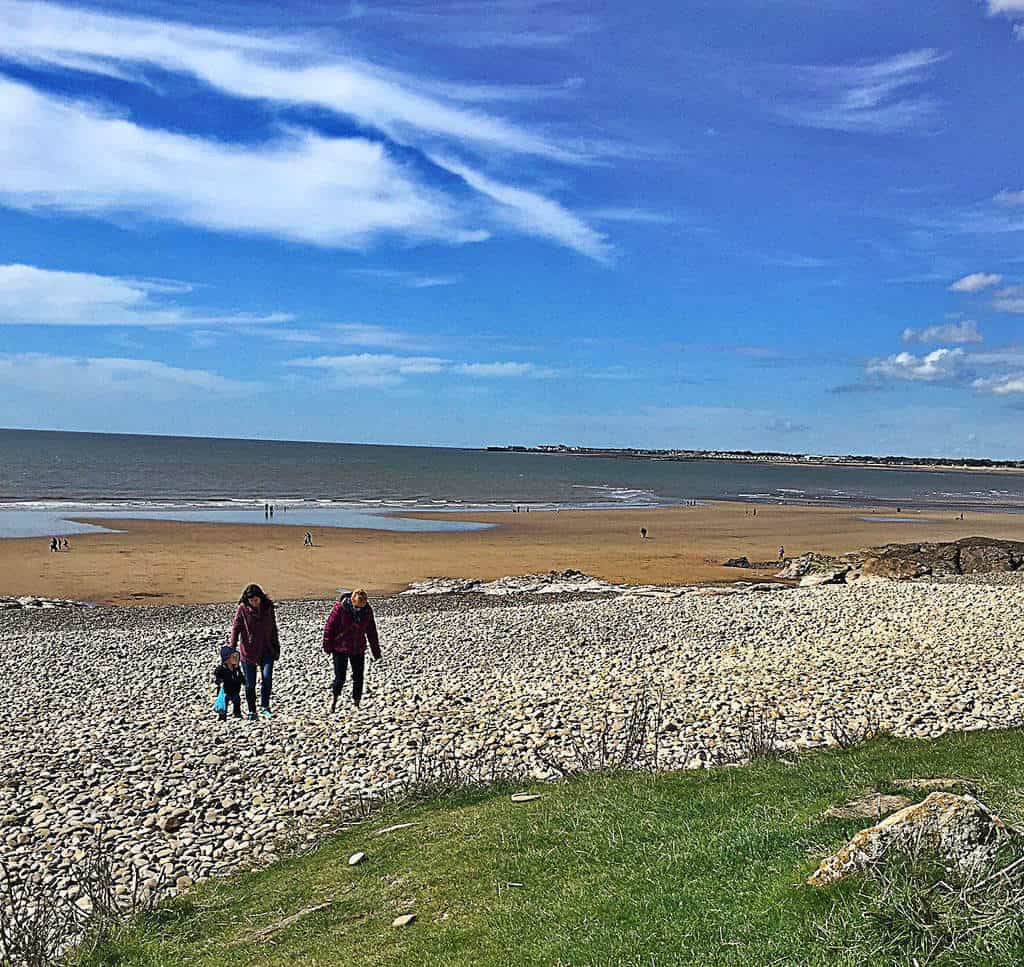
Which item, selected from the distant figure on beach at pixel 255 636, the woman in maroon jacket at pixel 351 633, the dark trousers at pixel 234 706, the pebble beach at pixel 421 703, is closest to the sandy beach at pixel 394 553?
the pebble beach at pixel 421 703

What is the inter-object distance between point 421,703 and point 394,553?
1135 inches

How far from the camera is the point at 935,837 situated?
550 cm

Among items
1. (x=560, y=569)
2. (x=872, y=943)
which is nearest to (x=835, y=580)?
(x=560, y=569)

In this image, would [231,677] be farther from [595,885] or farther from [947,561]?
[947,561]

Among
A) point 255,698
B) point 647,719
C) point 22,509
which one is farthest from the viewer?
point 22,509

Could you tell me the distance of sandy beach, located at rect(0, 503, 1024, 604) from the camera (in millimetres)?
35250

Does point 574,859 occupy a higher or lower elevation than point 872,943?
lower

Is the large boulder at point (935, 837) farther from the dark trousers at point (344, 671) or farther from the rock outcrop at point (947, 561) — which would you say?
the rock outcrop at point (947, 561)

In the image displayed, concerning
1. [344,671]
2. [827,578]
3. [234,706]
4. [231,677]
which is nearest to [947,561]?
[827,578]

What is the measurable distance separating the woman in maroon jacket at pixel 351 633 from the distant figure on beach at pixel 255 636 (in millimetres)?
903

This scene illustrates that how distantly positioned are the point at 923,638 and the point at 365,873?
1474cm

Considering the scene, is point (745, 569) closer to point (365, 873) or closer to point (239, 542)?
point (239, 542)

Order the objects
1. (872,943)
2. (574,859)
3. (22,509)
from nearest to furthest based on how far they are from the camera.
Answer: (872,943) → (574,859) → (22,509)

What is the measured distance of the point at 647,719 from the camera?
14.2 metres
